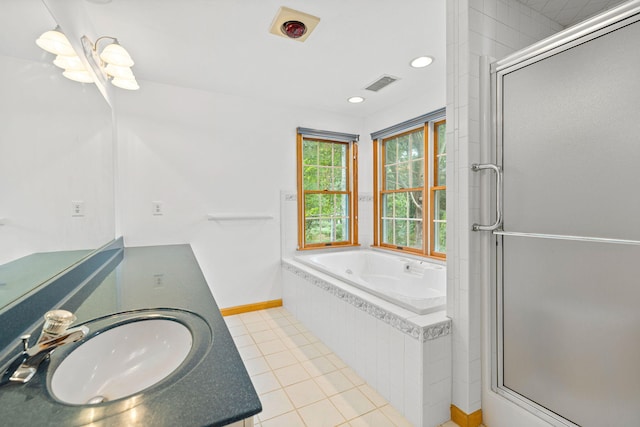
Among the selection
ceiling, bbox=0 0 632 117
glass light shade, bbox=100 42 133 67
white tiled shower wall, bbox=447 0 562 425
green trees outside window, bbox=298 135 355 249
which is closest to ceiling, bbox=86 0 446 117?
ceiling, bbox=0 0 632 117

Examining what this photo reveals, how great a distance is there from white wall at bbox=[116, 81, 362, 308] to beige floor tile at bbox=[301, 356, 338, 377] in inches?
49.2

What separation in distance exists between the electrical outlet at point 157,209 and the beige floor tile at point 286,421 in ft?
6.77

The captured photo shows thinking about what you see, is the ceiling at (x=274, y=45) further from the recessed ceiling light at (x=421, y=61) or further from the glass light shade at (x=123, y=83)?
the glass light shade at (x=123, y=83)

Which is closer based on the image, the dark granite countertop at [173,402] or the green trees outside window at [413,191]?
the dark granite countertop at [173,402]

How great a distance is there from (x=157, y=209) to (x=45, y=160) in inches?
71.3

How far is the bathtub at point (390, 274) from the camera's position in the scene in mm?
1885

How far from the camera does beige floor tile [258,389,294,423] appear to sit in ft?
5.64

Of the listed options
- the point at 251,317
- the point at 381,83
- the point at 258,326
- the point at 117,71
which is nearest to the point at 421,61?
the point at 381,83

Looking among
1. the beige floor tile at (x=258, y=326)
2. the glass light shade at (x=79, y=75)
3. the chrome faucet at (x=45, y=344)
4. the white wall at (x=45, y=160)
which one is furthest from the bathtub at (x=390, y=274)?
the glass light shade at (x=79, y=75)

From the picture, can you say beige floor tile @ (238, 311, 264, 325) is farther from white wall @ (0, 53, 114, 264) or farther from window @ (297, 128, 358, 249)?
white wall @ (0, 53, 114, 264)

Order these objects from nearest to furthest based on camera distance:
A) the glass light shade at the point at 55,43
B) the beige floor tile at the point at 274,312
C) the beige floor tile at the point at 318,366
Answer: the glass light shade at the point at 55,43 → the beige floor tile at the point at 318,366 → the beige floor tile at the point at 274,312

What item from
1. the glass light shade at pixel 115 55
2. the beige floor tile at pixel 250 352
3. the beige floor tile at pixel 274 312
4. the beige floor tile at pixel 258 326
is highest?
the glass light shade at pixel 115 55

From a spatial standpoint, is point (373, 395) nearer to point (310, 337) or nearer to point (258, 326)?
point (310, 337)

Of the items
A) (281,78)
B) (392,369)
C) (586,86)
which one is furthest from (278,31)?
Answer: (392,369)
